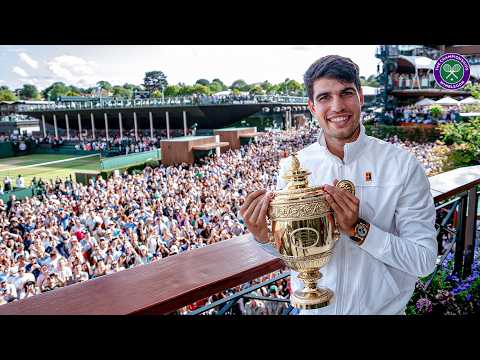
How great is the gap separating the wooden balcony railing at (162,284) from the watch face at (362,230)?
0.27 meters

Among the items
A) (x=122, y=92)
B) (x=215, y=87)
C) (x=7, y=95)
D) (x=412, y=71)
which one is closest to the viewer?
(x=7, y=95)

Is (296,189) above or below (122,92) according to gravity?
below

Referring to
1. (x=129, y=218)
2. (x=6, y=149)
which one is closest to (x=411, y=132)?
(x=129, y=218)

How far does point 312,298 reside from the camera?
86 centimetres

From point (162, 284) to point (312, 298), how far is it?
11.6 inches

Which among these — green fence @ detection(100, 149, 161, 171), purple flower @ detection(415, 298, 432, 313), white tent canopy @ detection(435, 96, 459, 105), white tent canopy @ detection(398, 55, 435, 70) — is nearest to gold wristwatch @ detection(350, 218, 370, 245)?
purple flower @ detection(415, 298, 432, 313)

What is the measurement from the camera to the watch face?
0.80m

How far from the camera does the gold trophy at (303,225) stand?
0.79m

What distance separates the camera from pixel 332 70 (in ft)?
2.89

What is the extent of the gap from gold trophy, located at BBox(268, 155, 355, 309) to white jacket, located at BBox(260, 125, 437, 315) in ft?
0.20

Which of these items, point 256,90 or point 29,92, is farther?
point 29,92

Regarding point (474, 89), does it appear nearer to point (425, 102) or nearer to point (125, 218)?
point (425, 102)
